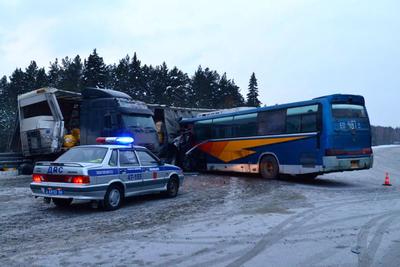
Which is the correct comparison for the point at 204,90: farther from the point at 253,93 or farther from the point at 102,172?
the point at 102,172

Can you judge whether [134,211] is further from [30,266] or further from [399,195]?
[399,195]

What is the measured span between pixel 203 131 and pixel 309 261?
16048mm

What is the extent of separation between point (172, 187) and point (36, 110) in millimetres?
9409

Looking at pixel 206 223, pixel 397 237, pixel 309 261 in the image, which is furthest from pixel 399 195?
pixel 309 261

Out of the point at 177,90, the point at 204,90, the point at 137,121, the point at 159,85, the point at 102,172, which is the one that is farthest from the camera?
the point at 204,90

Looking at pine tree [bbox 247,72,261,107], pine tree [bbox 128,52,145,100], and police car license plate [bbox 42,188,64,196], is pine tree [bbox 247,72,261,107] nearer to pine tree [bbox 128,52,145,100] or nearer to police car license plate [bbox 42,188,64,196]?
pine tree [bbox 128,52,145,100]

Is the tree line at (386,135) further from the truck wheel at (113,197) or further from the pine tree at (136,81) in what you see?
the truck wheel at (113,197)

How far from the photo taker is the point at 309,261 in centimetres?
578

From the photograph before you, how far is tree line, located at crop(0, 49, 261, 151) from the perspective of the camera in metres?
57.7

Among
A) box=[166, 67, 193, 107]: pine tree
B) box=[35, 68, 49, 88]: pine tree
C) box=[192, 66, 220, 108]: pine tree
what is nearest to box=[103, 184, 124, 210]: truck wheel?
box=[35, 68, 49, 88]: pine tree

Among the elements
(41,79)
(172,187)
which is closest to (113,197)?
(172,187)

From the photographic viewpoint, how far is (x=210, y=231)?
25.1ft

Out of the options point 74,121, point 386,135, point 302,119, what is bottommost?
point 302,119

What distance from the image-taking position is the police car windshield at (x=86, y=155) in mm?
9922
